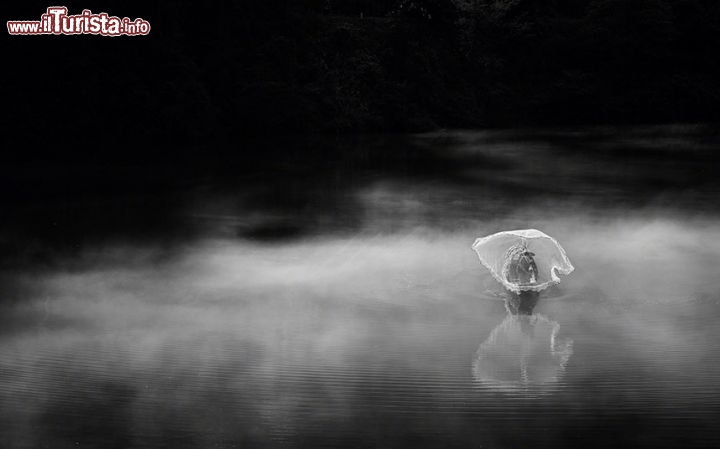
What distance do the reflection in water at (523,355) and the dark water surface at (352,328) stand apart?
0.03 meters

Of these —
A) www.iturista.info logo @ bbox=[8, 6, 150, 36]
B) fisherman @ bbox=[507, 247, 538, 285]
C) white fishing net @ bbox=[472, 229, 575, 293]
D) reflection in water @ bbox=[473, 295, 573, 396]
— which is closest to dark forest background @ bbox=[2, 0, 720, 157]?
www.iturista.info logo @ bbox=[8, 6, 150, 36]

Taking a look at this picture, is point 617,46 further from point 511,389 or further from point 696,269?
point 511,389

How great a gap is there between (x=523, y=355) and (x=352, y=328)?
1.90 m

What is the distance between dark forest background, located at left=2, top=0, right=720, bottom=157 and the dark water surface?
35.8 ft

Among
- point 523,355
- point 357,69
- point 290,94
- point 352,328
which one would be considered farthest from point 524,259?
point 357,69

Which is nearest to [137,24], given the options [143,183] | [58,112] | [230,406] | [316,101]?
[58,112]

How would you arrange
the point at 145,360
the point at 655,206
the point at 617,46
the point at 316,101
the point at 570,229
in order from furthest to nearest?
the point at 617,46, the point at 316,101, the point at 655,206, the point at 570,229, the point at 145,360

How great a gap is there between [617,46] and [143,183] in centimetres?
2508

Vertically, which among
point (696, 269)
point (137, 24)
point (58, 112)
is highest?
point (137, 24)

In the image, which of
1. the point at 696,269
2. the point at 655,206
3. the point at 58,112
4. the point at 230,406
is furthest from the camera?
the point at 58,112

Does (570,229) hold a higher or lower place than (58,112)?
lower

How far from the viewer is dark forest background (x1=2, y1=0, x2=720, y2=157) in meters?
27.3

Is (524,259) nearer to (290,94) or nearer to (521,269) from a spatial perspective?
(521,269)

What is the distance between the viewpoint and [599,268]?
441 inches
